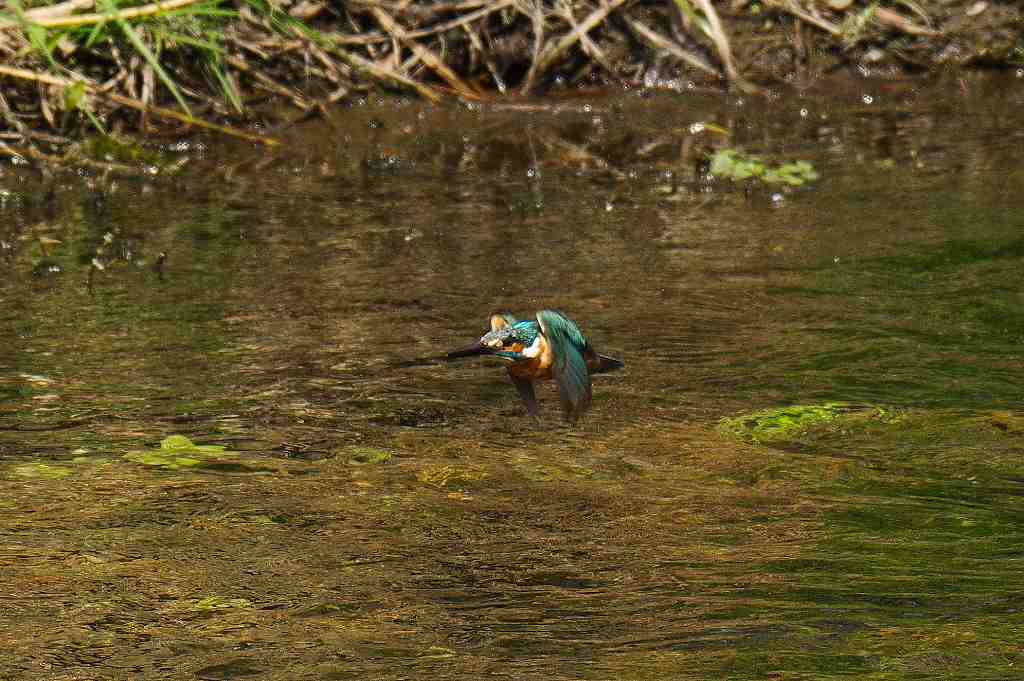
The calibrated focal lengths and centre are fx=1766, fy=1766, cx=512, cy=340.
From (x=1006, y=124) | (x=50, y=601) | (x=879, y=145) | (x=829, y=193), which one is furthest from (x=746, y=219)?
(x=50, y=601)

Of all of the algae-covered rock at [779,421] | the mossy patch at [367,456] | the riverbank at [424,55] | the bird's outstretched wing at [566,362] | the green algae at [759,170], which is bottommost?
the mossy patch at [367,456]

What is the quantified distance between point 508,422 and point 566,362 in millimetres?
1093

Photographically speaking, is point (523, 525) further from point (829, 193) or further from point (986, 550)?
point (829, 193)

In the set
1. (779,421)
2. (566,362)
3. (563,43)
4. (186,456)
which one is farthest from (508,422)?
(563,43)

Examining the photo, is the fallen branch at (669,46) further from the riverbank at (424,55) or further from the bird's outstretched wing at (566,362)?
the bird's outstretched wing at (566,362)

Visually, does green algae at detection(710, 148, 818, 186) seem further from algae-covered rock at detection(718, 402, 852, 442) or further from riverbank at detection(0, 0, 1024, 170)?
algae-covered rock at detection(718, 402, 852, 442)

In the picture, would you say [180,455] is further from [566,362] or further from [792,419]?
[792,419]

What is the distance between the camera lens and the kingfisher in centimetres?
315

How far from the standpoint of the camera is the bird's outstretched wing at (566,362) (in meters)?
3.18

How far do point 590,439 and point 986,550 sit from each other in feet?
3.59

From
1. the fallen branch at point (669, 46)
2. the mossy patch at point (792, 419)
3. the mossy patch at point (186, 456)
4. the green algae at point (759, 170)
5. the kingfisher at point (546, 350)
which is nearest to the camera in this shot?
the kingfisher at point (546, 350)

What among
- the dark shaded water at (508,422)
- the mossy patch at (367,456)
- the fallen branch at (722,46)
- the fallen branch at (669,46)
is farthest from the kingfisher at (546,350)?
the fallen branch at (669,46)

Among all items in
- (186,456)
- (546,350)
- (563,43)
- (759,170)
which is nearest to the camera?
(546,350)

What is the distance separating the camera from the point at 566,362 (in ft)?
10.6
